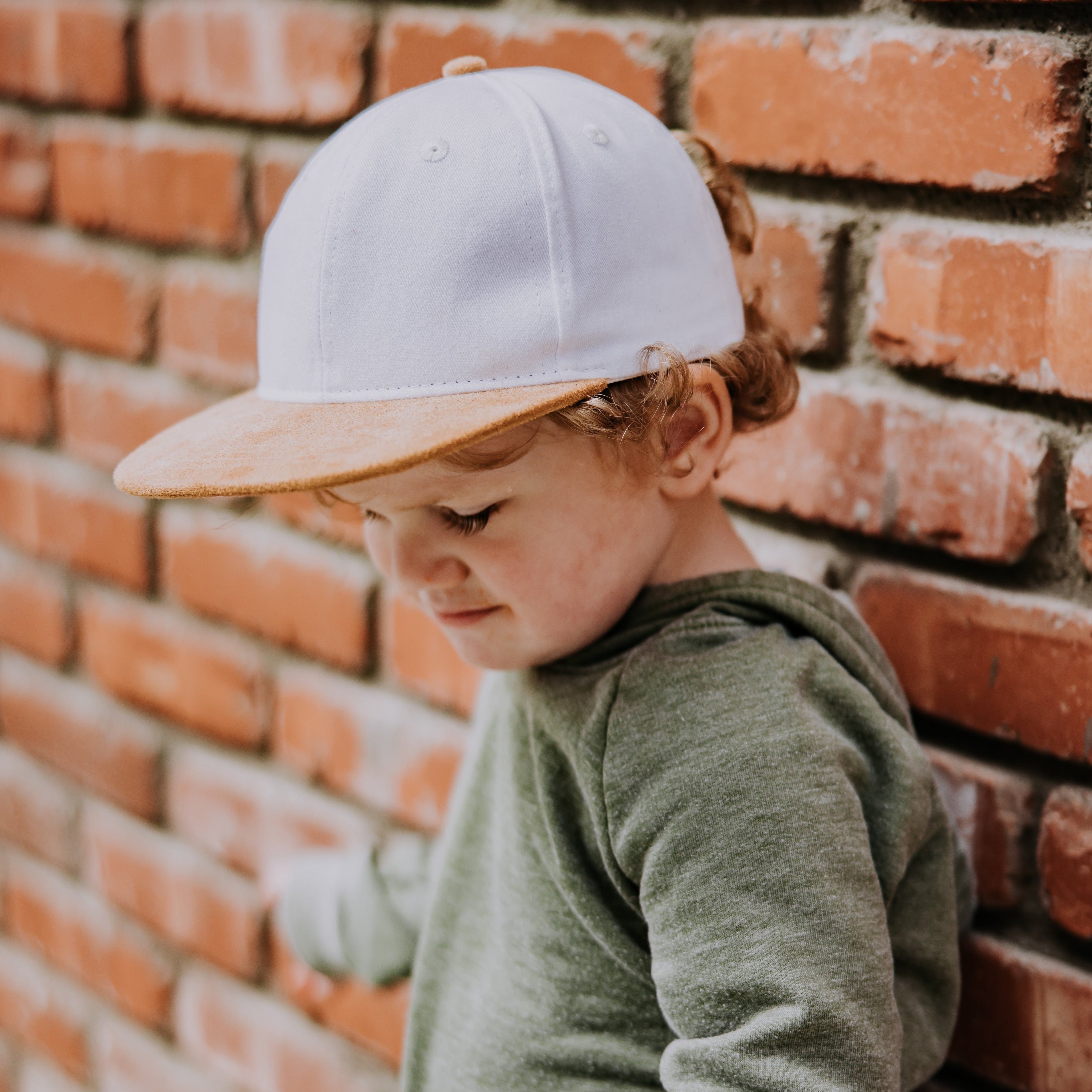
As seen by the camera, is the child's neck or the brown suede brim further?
the child's neck

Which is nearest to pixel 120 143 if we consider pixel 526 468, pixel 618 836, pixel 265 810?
pixel 265 810

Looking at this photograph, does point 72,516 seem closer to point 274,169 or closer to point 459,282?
point 274,169

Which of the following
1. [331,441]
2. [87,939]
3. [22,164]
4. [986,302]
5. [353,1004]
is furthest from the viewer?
[87,939]

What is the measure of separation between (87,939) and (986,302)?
1.09 m

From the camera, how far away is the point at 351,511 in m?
0.89

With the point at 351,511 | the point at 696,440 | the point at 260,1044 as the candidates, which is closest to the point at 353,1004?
the point at 260,1044

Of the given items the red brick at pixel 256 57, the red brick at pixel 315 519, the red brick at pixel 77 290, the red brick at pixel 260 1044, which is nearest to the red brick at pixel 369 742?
the red brick at pixel 315 519

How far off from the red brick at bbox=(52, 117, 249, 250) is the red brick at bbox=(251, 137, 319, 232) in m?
0.02

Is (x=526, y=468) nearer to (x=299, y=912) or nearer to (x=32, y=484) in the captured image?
(x=299, y=912)

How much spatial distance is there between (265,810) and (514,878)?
1.58ft

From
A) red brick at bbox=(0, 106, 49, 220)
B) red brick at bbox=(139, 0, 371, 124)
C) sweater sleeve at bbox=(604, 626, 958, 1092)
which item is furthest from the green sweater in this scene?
red brick at bbox=(0, 106, 49, 220)

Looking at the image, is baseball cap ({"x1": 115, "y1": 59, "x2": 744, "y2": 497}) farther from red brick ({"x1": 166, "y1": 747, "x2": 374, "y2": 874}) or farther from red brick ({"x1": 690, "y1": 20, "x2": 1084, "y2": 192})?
red brick ({"x1": 166, "y1": 747, "x2": 374, "y2": 874})

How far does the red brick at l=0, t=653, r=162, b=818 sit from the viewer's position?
122 centimetres

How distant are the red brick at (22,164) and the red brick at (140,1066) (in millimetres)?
795
